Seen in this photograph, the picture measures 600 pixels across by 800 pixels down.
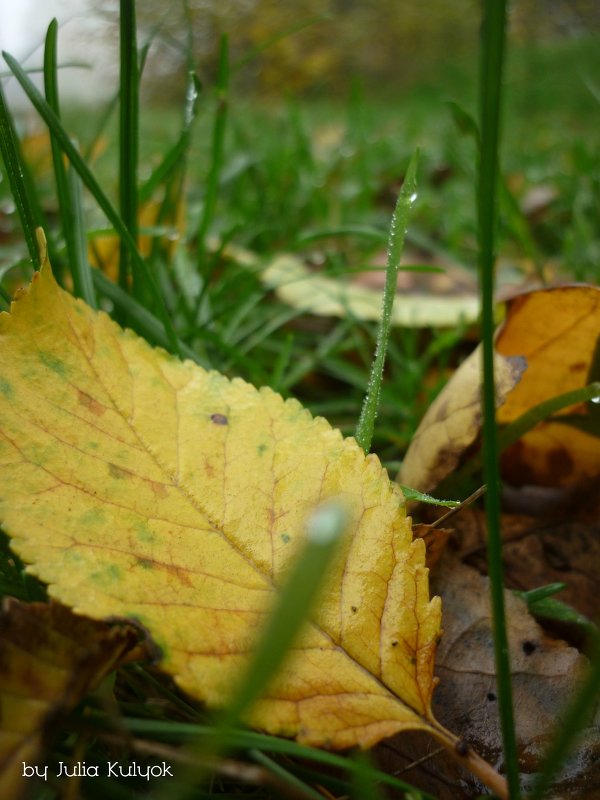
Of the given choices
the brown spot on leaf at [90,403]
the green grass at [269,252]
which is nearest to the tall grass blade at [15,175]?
the green grass at [269,252]

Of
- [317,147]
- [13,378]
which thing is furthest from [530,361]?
[317,147]

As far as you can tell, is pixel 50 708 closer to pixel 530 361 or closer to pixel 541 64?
pixel 530 361

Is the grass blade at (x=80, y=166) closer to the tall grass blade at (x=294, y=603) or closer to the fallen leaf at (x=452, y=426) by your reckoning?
the fallen leaf at (x=452, y=426)

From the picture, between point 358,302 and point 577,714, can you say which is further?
point 358,302

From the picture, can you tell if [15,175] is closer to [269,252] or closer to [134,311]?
[134,311]

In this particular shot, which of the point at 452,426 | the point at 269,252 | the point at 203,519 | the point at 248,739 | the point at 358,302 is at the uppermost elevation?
the point at 269,252

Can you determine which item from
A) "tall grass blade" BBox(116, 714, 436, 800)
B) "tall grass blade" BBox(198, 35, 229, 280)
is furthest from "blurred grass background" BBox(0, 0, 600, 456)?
"tall grass blade" BBox(116, 714, 436, 800)

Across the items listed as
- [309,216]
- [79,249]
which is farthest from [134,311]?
[309,216]

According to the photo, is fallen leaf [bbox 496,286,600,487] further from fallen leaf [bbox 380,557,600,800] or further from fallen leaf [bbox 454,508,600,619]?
fallen leaf [bbox 380,557,600,800]
